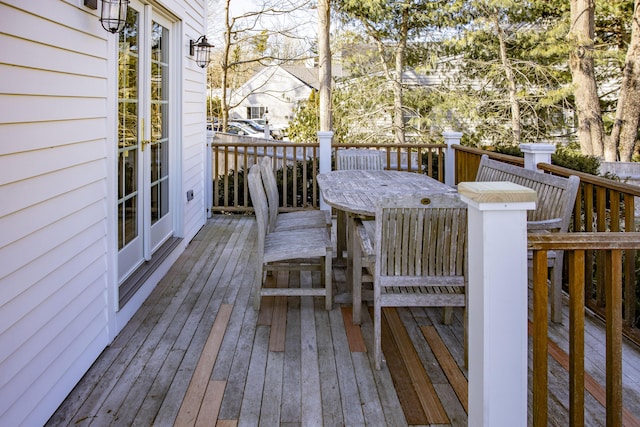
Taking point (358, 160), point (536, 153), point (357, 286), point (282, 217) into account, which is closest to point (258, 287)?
point (357, 286)

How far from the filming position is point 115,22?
293 centimetres

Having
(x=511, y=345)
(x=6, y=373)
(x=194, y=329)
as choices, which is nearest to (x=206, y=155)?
(x=194, y=329)

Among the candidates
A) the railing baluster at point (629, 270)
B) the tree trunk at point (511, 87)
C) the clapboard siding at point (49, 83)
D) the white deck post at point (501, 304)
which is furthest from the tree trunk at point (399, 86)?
the white deck post at point (501, 304)

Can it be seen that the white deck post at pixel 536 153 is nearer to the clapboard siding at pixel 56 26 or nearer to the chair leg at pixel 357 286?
the chair leg at pixel 357 286

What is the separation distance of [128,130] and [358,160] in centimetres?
290

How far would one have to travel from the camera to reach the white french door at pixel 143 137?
357 centimetres

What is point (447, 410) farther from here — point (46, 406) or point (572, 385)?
point (46, 406)

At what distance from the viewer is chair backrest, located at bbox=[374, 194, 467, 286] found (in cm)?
271

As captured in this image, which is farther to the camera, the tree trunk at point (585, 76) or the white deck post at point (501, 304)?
the tree trunk at point (585, 76)

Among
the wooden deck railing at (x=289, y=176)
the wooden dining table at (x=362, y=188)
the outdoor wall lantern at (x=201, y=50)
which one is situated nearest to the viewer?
the wooden dining table at (x=362, y=188)

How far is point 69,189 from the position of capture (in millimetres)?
2508

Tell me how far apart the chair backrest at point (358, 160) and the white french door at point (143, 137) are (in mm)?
1896

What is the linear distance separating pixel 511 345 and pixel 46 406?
1.82 meters

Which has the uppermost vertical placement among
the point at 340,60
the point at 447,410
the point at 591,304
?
the point at 340,60
